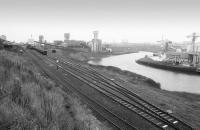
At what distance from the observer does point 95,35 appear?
139 meters

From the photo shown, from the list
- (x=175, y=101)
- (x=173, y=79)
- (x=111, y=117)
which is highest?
(x=111, y=117)

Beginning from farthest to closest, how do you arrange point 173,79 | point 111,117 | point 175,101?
1. point 173,79
2. point 175,101
3. point 111,117

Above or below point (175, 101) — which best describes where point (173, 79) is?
below

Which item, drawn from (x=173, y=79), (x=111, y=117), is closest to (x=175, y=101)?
(x=111, y=117)

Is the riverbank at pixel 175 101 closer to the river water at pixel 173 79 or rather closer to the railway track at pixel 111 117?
the railway track at pixel 111 117

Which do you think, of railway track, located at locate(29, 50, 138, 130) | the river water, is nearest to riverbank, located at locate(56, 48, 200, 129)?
railway track, located at locate(29, 50, 138, 130)

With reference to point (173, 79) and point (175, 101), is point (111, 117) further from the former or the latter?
point (173, 79)

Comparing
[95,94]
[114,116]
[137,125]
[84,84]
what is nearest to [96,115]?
[114,116]

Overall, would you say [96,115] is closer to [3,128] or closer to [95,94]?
[95,94]

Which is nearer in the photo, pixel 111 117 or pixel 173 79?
pixel 111 117

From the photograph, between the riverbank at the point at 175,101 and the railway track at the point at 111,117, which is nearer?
the railway track at the point at 111,117

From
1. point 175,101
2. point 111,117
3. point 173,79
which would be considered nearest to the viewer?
point 111,117

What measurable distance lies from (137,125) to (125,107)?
104 inches

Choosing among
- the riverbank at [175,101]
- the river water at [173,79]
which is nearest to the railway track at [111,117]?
the riverbank at [175,101]
